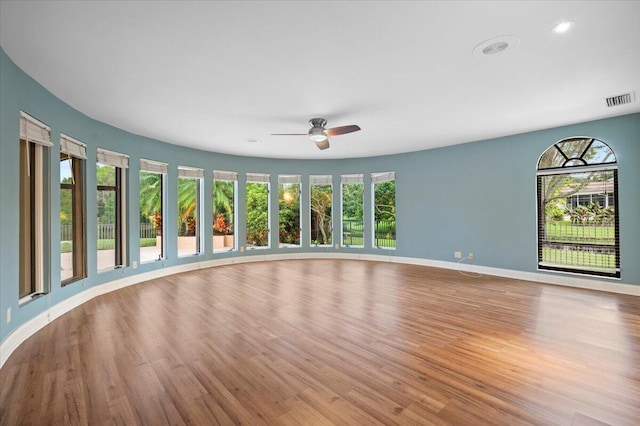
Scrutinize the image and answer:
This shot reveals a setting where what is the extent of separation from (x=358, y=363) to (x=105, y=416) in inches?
70.0

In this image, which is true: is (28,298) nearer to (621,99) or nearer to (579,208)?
(621,99)

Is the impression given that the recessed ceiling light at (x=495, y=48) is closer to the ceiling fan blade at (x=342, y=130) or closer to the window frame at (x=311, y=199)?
the ceiling fan blade at (x=342, y=130)

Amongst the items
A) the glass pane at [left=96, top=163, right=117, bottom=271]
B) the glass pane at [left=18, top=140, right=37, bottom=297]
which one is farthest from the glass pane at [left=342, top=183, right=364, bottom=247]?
the glass pane at [left=18, top=140, right=37, bottom=297]

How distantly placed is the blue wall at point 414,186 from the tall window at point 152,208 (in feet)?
0.52

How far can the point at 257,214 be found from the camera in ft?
26.0

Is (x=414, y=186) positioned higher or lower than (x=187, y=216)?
higher

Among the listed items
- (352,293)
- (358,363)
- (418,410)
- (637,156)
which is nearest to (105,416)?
(358,363)

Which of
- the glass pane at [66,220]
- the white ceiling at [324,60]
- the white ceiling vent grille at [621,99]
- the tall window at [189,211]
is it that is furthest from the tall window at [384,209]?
the glass pane at [66,220]

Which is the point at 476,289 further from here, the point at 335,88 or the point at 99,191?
the point at 99,191

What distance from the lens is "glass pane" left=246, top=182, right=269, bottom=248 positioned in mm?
7832

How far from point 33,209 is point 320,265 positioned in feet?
16.8

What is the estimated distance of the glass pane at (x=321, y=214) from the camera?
8391mm

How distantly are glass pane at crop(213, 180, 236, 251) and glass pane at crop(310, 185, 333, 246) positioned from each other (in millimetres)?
2134

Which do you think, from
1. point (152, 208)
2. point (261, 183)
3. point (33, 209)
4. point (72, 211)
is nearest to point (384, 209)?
point (261, 183)
